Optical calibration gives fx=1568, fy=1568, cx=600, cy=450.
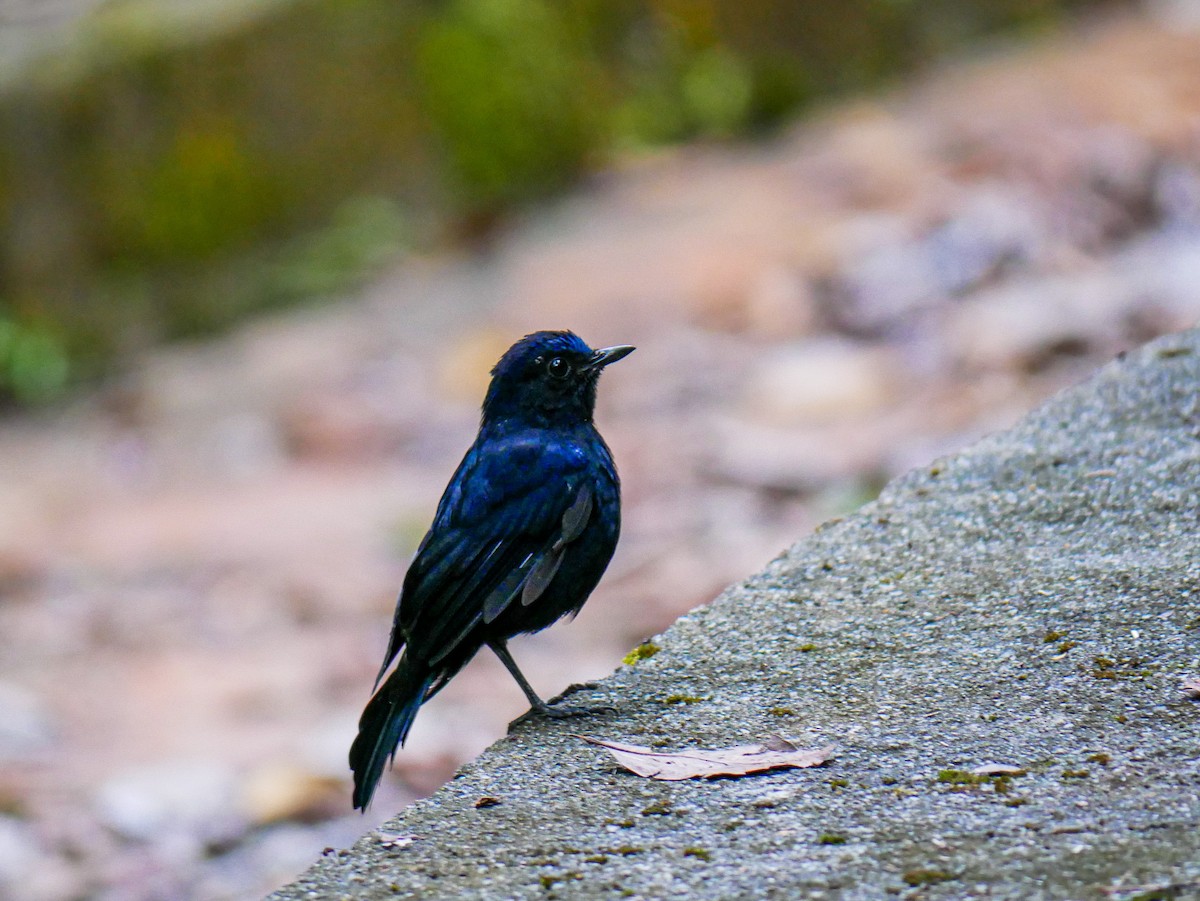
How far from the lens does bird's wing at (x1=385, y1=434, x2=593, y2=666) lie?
104 inches

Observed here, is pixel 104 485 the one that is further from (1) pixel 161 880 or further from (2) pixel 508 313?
(1) pixel 161 880

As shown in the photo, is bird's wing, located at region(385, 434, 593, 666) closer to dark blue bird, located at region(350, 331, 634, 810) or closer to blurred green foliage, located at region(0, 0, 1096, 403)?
dark blue bird, located at region(350, 331, 634, 810)

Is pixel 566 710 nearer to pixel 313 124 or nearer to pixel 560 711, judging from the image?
pixel 560 711

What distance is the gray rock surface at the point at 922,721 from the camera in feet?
5.75

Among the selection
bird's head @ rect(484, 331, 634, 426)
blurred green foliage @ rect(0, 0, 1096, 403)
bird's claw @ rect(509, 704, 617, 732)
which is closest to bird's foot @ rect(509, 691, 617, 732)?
bird's claw @ rect(509, 704, 617, 732)

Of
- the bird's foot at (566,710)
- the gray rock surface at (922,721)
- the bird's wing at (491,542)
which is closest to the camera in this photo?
the gray rock surface at (922,721)

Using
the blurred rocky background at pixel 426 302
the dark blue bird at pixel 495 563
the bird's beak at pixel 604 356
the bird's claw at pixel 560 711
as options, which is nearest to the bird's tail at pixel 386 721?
the dark blue bird at pixel 495 563

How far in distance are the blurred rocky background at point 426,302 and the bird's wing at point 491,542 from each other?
192 cm

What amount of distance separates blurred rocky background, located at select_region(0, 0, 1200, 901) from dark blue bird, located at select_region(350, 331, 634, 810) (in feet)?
→ 6.18

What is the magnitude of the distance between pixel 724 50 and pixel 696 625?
770cm

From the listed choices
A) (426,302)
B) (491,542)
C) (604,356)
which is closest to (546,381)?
(604,356)

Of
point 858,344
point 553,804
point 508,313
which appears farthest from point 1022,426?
point 508,313

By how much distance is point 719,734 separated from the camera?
217 cm

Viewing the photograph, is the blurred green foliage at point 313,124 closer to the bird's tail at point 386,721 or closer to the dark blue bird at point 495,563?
the dark blue bird at point 495,563
